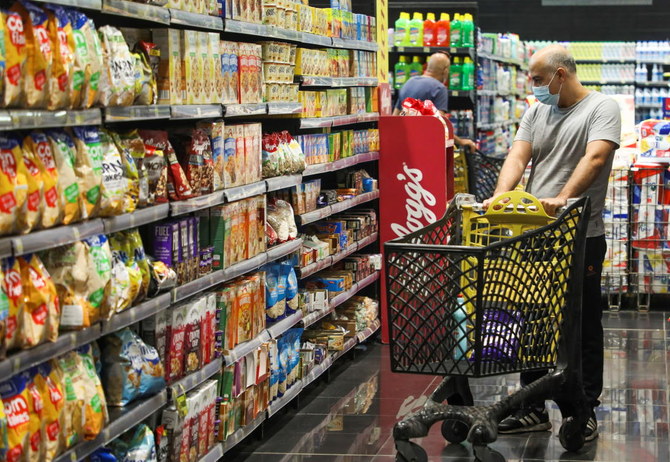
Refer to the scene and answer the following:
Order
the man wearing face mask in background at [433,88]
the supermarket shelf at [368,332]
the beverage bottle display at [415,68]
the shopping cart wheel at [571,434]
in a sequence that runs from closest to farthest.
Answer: the shopping cart wheel at [571,434]
the supermarket shelf at [368,332]
the man wearing face mask in background at [433,88]
the beverage bottle display at [415,68]

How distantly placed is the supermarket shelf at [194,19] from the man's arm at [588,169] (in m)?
1.68

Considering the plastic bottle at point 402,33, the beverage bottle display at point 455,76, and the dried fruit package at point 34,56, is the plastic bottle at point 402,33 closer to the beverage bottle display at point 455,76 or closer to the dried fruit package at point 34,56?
the beverage bottle display at point 455,76

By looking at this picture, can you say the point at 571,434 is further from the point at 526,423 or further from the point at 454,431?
the point at 454,431

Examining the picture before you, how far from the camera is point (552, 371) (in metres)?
4.46

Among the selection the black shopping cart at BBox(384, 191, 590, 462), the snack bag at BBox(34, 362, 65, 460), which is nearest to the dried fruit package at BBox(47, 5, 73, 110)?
the snack bag at BBox(34, 362, 65, 460)

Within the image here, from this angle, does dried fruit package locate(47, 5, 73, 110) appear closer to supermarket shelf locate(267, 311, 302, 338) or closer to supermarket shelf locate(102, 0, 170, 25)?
supermarket shelf locate(102, 0, 170, 25)

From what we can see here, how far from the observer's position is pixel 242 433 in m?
4.77

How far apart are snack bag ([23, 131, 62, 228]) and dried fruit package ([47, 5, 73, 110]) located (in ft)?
0.37

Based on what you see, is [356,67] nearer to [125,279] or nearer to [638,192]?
[638,192]

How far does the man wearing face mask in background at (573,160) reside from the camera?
4906 mm

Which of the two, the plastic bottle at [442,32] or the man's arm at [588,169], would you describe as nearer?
the man's arm at [588,169]

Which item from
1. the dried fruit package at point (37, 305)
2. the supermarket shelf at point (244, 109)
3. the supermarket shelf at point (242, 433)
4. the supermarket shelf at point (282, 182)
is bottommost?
the supermarket shelf at point (242, 433)

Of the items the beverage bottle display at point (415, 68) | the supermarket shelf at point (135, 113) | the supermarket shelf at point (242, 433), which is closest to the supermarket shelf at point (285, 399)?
the supermarket shelf at point (242, 433)

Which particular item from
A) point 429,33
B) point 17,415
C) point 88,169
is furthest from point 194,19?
point 429,33
